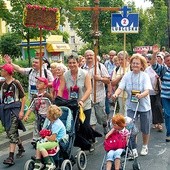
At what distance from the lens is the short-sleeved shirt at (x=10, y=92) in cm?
733

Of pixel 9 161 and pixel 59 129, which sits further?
pixel 9 161

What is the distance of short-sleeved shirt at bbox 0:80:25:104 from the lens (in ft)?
24.1

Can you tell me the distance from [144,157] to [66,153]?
6.12 ft

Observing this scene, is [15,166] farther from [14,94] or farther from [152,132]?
[152,132]

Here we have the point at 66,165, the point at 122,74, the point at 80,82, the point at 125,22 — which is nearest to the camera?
the point at 66,165

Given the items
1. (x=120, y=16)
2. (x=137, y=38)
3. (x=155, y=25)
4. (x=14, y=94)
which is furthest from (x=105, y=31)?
(x=14, y=94)

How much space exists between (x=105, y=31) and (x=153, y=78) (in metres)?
19.1

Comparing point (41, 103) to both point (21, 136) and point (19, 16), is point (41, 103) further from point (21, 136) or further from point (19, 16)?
point (19, 16)

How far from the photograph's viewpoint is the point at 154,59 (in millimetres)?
8695

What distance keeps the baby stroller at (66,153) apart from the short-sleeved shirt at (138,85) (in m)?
1.20

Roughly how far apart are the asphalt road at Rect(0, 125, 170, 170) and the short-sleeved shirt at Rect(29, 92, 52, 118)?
95cm

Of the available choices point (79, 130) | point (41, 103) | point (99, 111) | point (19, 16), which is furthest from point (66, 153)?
point (19, 16)

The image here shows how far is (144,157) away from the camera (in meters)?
7.57

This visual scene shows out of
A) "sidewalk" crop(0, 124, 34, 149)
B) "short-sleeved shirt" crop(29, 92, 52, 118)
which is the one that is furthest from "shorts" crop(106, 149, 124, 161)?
"sidewalk" crop(0, 124, 34, 149)
